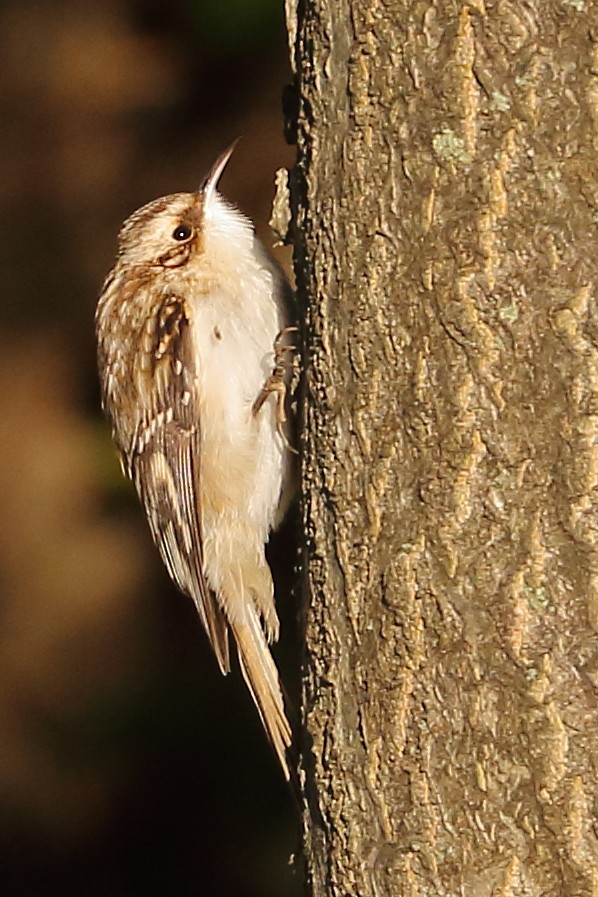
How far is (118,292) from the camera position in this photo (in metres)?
4.00

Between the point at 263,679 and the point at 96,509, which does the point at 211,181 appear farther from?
the point at 96,509

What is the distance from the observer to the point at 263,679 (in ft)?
12.2

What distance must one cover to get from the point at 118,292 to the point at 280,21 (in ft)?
5.04

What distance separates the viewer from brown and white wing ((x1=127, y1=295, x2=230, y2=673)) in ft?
12.4

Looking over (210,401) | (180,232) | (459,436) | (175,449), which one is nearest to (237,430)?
(210,401)

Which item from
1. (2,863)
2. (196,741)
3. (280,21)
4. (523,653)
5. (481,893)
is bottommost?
(2,863)

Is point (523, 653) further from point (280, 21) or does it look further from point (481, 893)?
point (280, 21)

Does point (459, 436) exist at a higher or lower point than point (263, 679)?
higher

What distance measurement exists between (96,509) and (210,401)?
2320mm

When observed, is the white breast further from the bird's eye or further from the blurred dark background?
the blurred dark background

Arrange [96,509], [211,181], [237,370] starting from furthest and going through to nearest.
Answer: [96,509]
[211,181]
[237,370]

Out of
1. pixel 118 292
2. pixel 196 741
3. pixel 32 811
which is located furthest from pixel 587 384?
pixel 32 811

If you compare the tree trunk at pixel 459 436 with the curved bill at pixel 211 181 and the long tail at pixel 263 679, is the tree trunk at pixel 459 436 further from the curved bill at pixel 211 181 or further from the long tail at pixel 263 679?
the curved bill at pixel 211 181

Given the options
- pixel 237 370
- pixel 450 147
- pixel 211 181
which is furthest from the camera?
pixel 211 181
